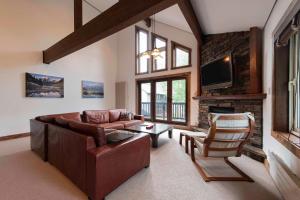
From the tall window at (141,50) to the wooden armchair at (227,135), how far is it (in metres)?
5.04

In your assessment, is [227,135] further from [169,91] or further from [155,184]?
[169,91]

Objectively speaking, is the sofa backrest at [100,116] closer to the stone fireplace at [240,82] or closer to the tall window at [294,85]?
the stone fireplace at [240,82]

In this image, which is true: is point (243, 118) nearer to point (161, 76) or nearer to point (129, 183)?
point (129, 183)

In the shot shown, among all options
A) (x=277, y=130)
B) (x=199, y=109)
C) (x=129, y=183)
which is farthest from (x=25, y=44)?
(x=277, y=130)

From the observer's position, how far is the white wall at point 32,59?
168 inches

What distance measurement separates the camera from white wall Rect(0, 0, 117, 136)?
14.0 ft

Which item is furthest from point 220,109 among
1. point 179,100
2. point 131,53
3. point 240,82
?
point 131,53

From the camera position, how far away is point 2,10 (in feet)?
13.6

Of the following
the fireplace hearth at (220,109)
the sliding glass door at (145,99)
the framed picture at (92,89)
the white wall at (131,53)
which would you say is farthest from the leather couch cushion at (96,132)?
the sliding glass door at (145,99)

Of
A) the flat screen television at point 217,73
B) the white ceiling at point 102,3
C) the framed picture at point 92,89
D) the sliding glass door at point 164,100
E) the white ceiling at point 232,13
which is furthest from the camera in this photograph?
the framed picture at point 92,89

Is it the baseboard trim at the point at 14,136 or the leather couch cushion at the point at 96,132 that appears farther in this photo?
the baseboard trim at the point at 14,136

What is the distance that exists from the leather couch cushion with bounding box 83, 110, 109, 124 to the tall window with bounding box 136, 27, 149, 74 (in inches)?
111

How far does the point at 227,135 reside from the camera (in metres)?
2.27

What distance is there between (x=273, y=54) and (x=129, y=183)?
2.92 metres
